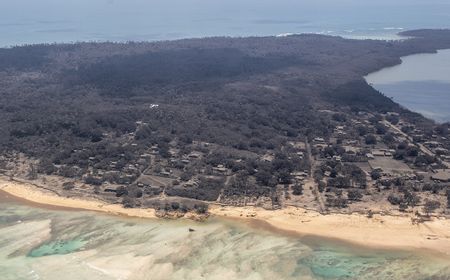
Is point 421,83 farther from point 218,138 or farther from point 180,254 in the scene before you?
point 180,254

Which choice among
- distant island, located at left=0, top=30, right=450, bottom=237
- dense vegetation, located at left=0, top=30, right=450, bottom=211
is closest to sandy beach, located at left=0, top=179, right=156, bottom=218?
distant island, located at left=0, top=30, right=450, bottom=237

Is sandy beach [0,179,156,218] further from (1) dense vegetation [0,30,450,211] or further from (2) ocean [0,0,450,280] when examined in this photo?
(1) dense vegetation [0,30,450,211]

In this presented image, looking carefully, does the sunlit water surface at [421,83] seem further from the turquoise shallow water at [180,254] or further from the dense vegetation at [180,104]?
the turquoise shallow water at [180,254]

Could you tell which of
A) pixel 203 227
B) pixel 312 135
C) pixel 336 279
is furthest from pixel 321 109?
pixel 336 279

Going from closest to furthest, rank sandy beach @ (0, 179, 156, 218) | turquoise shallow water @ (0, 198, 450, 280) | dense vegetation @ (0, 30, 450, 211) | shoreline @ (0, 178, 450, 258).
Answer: turquoise shallow water @ (0, 198, 450, 280) < shoreline @ (0, 178, 450, 258) < sandy beach @ (0, 179, 156, 218) < dense vegetation @ (0, 30, 450, 211)

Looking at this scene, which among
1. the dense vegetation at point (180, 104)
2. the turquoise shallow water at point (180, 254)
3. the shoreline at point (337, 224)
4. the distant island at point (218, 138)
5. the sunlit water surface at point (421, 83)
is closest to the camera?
the turquoise shallow water at point (180, 254)

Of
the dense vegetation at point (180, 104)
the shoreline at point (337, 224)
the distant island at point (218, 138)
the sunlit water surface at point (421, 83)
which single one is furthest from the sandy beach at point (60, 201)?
the sunlit water surface at point (421, 83)
